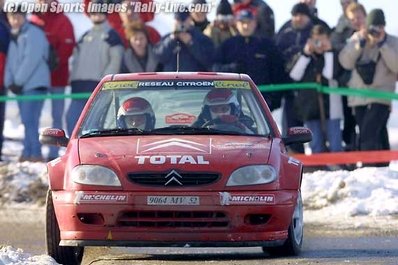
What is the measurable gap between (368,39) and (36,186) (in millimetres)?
4546

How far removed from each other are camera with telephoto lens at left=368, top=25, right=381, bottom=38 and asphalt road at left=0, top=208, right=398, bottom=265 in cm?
399

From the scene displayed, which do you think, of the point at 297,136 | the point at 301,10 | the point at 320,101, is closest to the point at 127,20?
the point at 301,10

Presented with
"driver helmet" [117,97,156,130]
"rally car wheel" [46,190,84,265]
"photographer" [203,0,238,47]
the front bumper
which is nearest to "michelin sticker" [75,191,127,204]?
the front bumper

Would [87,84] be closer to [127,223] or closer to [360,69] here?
[360,69]

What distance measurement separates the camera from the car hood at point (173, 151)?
32.9 ft

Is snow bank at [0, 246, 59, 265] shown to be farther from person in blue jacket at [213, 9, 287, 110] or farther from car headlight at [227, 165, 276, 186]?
person in blue jacket at [213, 9, 287, 110]

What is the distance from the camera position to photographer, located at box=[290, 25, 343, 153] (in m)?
18.3

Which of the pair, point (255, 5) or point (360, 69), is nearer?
point (360, 69)

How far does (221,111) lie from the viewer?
11211 millimetres

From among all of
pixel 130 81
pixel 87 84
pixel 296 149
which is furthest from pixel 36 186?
pixel 130 81

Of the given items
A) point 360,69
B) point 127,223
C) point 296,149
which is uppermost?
point 127,223

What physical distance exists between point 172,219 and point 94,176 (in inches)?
25.1

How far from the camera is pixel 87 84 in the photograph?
19156 millimetres

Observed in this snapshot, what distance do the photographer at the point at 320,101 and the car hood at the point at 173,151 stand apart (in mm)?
7664
